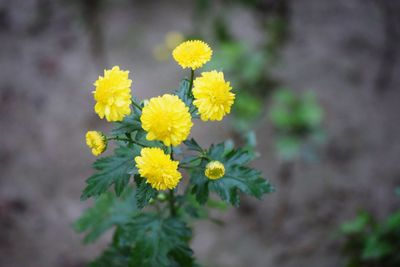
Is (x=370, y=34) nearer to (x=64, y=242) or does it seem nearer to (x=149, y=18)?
(x=149, y=18)

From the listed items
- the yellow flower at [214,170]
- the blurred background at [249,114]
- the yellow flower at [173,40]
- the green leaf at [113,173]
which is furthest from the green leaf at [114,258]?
the yellow flower at [173,40]

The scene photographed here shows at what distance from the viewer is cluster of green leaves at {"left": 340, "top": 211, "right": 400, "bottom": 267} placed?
86.5 inches

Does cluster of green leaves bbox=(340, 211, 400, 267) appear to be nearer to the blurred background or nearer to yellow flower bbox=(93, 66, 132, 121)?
the blurred background

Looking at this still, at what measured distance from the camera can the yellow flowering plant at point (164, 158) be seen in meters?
1.22

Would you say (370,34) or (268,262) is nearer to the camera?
(268,262)

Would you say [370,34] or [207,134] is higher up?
[370,34]

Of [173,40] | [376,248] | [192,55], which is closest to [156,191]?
[192,55]

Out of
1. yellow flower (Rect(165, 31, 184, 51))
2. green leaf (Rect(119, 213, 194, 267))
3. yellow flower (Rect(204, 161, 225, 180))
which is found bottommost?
green leaf (Rect(119, 213, 194, 267))

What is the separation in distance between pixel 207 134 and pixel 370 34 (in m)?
2.11

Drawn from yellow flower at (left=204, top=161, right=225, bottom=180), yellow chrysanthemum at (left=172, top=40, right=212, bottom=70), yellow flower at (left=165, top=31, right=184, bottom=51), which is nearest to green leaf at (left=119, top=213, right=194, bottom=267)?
yellow flower at (left=204, top=161, right=225, bottom=180)

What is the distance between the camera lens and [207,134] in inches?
139

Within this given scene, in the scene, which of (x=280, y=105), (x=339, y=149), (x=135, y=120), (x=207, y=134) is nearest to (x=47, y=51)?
(x=207, y=134)

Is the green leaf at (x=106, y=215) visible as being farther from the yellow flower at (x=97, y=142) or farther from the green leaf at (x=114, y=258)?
the yellow flower at (x=97, y=142)

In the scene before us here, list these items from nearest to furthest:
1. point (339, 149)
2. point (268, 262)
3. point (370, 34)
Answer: point (268, 262) → point (339, 149) → point (370, 34)
